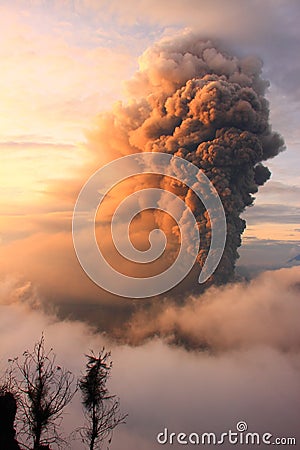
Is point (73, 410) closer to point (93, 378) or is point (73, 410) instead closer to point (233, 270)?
point (233, 270)

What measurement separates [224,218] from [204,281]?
10556mm

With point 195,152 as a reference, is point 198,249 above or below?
below

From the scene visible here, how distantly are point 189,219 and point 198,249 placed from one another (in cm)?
372

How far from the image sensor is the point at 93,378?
18688 mm

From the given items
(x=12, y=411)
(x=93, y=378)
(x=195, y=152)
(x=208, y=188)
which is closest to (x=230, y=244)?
(x=208, y=188)

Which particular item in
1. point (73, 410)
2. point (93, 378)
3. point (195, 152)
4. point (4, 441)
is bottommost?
point (4, 441)

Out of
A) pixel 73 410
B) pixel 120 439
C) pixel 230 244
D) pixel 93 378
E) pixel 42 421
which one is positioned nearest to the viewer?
pixel 42 421

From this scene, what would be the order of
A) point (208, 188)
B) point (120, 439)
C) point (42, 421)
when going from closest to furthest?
point (42, 421) < point (208, 188) < point (120, 439)

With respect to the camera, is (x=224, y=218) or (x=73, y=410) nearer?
(x=224, y=218)

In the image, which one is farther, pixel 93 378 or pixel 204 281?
pixel 204 281

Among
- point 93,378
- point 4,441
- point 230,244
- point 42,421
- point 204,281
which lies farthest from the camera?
point 204,281

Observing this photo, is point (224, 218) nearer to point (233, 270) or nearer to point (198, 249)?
point (198, 249)

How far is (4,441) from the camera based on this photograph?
14.6 m

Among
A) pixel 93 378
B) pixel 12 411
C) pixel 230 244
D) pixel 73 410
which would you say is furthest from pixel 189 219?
pixel 73 410
